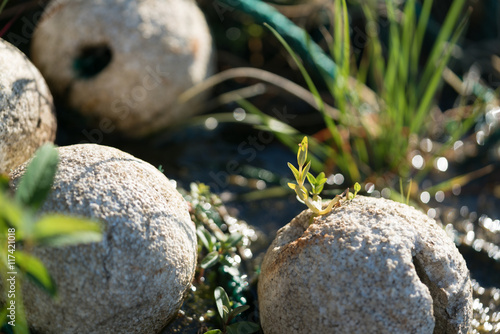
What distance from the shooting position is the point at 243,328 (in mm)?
1965

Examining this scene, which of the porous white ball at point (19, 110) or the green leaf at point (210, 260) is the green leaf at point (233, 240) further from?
the porous white ball at point (19, 110)

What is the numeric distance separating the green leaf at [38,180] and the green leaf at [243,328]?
3.14 feet

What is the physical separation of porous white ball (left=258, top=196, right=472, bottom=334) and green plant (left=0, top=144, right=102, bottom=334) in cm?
75

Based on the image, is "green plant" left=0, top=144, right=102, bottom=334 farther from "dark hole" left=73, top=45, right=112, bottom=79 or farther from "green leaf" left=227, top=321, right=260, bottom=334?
"dark hole" left=73, top=45, right=112, bottom=79

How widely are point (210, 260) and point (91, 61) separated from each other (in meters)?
1.50

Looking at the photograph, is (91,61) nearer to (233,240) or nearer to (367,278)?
(233,240)

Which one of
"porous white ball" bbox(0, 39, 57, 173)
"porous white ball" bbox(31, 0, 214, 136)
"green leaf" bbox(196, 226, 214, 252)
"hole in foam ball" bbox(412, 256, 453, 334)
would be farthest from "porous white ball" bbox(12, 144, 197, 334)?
"porous white ball" bbox(31, 0, 214, 136)

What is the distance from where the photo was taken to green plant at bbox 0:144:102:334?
109cm

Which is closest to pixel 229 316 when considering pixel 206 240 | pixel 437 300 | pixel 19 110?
pixel 206 240

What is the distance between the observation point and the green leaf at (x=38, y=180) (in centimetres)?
127

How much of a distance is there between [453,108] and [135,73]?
8.13 feet

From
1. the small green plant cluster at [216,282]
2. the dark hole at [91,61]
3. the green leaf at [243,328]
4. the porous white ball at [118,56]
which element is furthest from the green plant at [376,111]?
the green leaf at [243,328]

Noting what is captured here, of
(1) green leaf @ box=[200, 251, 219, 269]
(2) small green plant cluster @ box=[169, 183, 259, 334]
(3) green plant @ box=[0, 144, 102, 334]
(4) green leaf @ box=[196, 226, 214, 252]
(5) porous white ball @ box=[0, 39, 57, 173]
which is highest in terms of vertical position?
(3) green plant @ box=[0, 144, 102, 334]

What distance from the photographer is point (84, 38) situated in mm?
2811
